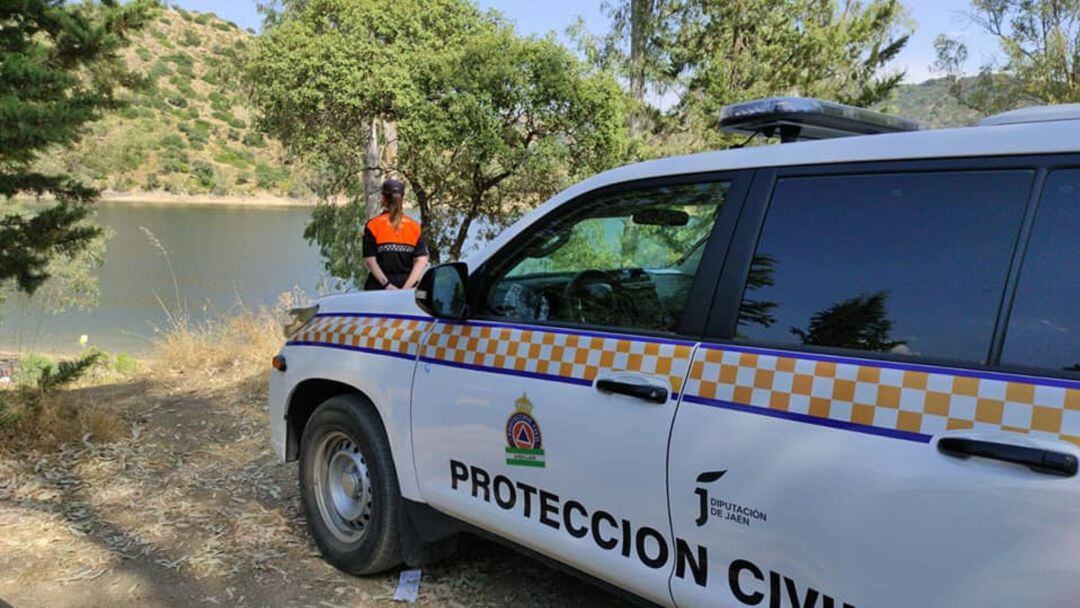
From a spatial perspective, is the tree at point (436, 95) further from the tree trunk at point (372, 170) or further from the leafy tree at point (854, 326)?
the leafy tree at point (854, 326)

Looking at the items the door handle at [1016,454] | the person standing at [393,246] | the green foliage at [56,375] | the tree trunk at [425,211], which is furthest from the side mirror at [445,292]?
the tree trunk at [425,211]

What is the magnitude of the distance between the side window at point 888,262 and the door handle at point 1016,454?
203 mm

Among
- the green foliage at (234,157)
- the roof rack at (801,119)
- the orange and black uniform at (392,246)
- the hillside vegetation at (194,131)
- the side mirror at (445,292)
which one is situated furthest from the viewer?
the green foliage at (234,157)

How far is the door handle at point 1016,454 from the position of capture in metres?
1.50

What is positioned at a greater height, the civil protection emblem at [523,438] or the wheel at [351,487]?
the civil protection emblem at [523,438]

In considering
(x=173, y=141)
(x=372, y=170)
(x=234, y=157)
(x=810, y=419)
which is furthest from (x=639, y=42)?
(x=234, y=157)

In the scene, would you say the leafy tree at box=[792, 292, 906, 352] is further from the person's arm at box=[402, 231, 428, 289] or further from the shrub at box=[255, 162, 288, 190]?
the shrub at box=[255, 162, 288, 190]

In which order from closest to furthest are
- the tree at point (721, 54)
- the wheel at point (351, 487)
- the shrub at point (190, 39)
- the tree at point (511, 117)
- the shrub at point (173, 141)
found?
1. the wheel at point (351, 487)
2. the tree at point (511, 117)
3. the tree at point (721, 54)
4. the shrub at point (173, 141)
5. the shrub at point (190, 39)

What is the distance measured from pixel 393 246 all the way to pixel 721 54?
12660 millimetres

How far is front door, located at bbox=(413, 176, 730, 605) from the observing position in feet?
7.39

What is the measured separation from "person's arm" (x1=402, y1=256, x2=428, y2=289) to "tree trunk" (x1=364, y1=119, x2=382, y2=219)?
6.55 meters

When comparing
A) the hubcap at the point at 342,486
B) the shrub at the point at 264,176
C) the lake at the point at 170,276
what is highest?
the shrub at the point at 264,176

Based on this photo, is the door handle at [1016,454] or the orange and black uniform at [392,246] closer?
the door handle at [1016,454]

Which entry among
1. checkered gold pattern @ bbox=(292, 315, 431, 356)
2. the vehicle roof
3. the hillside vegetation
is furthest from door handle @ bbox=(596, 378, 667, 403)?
the hillside vegetation
